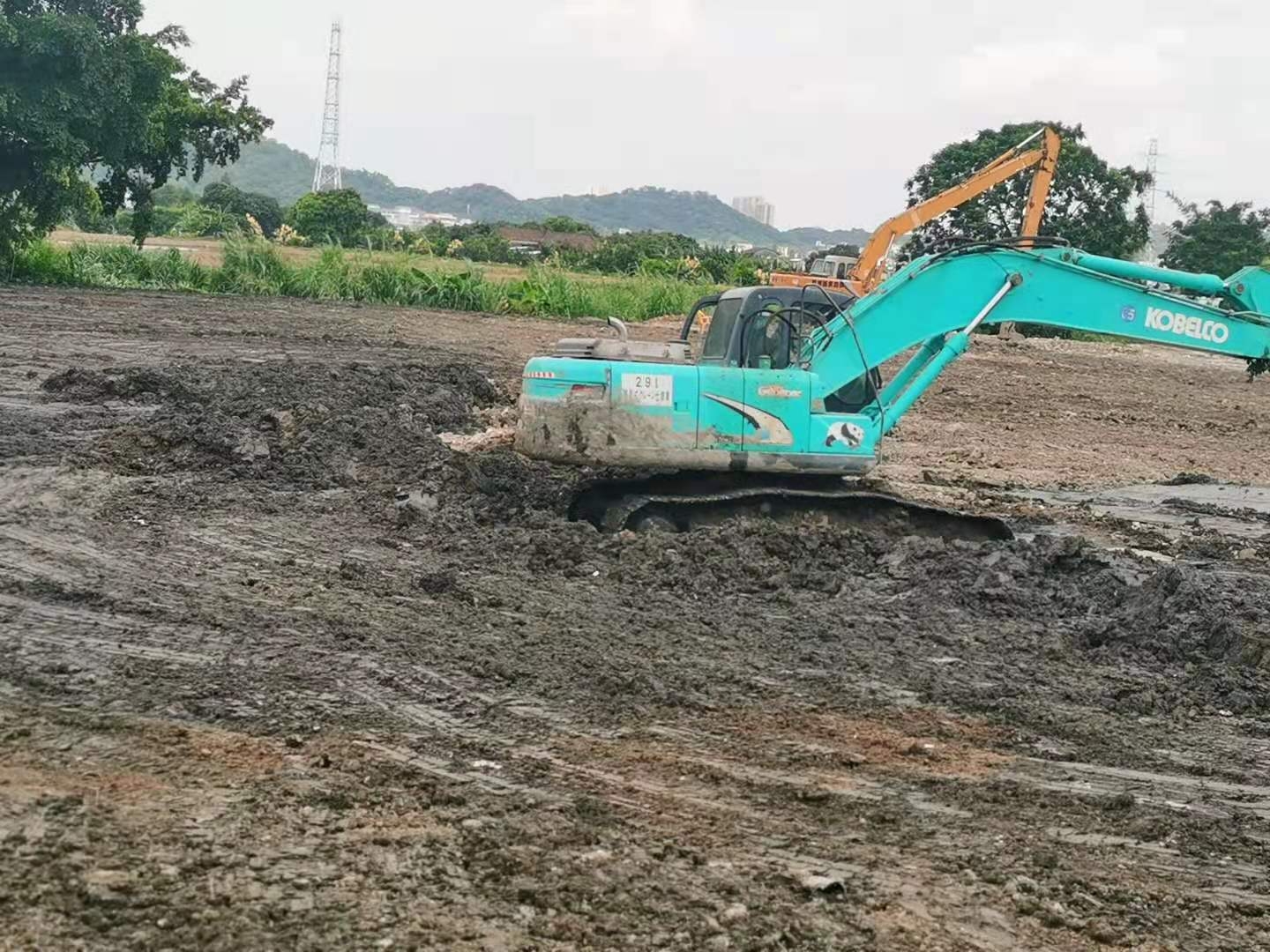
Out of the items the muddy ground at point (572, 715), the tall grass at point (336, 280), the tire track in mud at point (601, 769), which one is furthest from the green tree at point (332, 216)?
the tire track in mud at point (601, 769)

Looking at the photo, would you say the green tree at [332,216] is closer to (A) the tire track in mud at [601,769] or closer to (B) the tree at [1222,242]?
(B) the tree at [1222,242]

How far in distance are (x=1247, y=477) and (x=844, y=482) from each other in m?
6.05

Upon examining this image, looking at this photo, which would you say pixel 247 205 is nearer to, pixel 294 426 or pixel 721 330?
pixel 294 426

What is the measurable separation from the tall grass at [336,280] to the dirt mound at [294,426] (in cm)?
1220

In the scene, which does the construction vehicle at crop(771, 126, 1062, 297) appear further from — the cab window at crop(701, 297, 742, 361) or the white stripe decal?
the white stripe decal

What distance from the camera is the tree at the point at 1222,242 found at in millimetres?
36344

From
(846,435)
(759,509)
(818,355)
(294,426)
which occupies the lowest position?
(759,509)

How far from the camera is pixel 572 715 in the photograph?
596 cm

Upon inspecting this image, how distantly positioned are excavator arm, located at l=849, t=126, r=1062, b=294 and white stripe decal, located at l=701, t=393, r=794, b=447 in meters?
10.9

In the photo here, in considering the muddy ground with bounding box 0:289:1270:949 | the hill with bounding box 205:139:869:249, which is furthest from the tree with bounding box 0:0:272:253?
the hill with bounding box 205:139:869:249

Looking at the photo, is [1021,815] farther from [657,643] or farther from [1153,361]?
[1153,361]

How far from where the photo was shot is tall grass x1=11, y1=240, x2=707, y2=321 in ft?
88.5

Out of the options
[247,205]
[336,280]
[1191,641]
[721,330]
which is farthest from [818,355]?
[247,205]

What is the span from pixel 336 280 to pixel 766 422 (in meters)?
20.8
